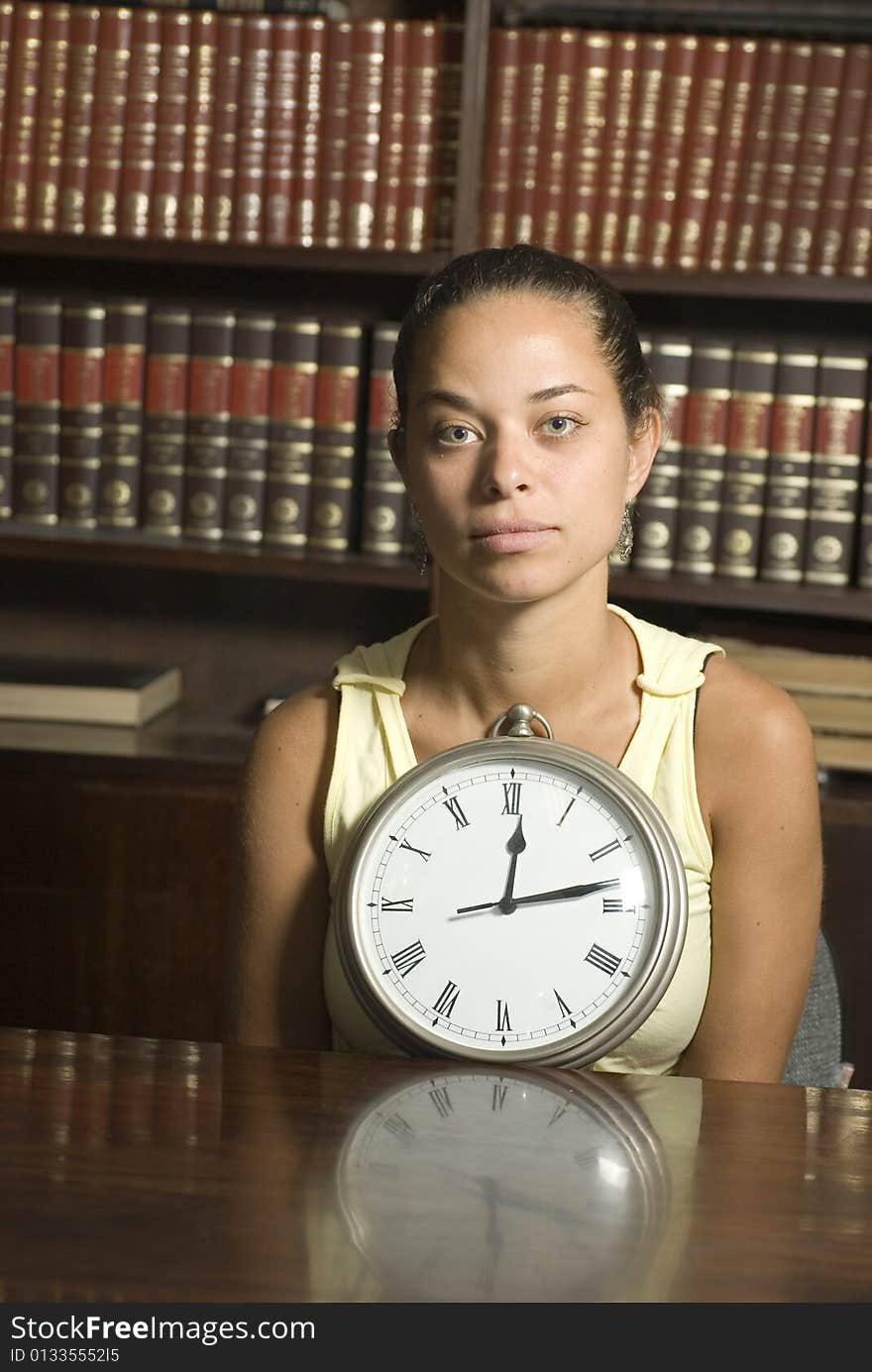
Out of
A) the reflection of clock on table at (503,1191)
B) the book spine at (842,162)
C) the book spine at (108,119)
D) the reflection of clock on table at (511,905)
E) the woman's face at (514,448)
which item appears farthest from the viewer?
the book spine at (108,119)

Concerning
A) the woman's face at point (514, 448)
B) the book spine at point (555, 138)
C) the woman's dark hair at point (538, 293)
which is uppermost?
the book spine at point (555, 138)

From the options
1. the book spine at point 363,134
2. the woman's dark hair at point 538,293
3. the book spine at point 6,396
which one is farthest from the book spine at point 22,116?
the woman's dark hair at point 538,293

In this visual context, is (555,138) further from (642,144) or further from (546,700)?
(546,700)

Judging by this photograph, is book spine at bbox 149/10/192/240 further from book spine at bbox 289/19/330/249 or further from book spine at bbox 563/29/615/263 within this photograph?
book spine at bbox 563/29/615/263

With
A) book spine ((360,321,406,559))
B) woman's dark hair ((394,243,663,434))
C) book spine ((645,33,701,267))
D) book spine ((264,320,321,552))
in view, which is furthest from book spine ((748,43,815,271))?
woman's dark hair ((394,243,663,434))

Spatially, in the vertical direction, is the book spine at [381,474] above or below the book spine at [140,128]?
below

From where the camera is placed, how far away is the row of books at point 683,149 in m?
2.27

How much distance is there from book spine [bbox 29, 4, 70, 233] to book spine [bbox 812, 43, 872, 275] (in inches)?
46.9

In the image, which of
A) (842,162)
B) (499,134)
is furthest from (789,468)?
(499,134)

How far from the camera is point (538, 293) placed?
1.15 m

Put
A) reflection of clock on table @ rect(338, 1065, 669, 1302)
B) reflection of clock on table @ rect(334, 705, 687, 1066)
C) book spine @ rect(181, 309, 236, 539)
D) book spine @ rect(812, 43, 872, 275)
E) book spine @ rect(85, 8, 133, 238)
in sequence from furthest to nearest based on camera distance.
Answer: book spine @ rect(181, 309, 236, 539), book spine @ rect(85, 8, 133, 238), book spine @ rect(812, 43, 872, 275), reflection of clock on table @ rect(334, 705, 687, 1066), reflection of clock on table @ rect(338, 1065, 669, 1302)

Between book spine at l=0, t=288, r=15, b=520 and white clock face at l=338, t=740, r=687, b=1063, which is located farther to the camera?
book spine at l=0, t=288, r=15, b=520

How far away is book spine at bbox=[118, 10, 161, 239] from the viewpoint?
235cm

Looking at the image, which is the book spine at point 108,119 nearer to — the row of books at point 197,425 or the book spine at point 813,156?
the row of books at point 197,425
